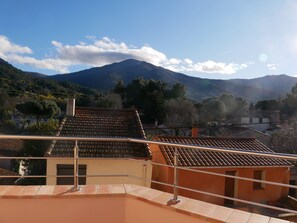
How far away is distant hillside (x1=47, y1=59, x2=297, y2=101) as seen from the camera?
48.2m

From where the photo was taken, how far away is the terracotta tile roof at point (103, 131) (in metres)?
11.6

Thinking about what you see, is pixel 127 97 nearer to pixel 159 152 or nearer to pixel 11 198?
pixel 159 152

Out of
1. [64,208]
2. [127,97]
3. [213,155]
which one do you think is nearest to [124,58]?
[127,97]

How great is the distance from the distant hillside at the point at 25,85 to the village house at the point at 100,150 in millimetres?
19866

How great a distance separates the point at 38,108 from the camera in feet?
92.1

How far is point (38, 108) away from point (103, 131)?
650 inches

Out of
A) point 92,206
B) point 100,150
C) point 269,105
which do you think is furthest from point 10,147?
point 269,105

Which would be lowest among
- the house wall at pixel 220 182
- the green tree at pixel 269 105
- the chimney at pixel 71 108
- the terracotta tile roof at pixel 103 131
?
the house wall at pixel 220 182

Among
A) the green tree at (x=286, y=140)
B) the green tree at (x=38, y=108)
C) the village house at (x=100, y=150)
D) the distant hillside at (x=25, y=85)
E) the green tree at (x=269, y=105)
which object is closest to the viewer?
the village house at (x=100, y=150)

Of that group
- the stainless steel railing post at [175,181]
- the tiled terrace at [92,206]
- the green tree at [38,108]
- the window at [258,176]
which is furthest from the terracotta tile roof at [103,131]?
the green tree at [38,108]

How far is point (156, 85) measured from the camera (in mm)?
34844

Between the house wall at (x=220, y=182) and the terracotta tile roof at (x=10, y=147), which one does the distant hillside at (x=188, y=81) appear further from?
the house wall at (x=220, y=182)

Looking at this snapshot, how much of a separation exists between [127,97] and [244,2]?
27955 millimetres

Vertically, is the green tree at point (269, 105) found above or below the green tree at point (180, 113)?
above
